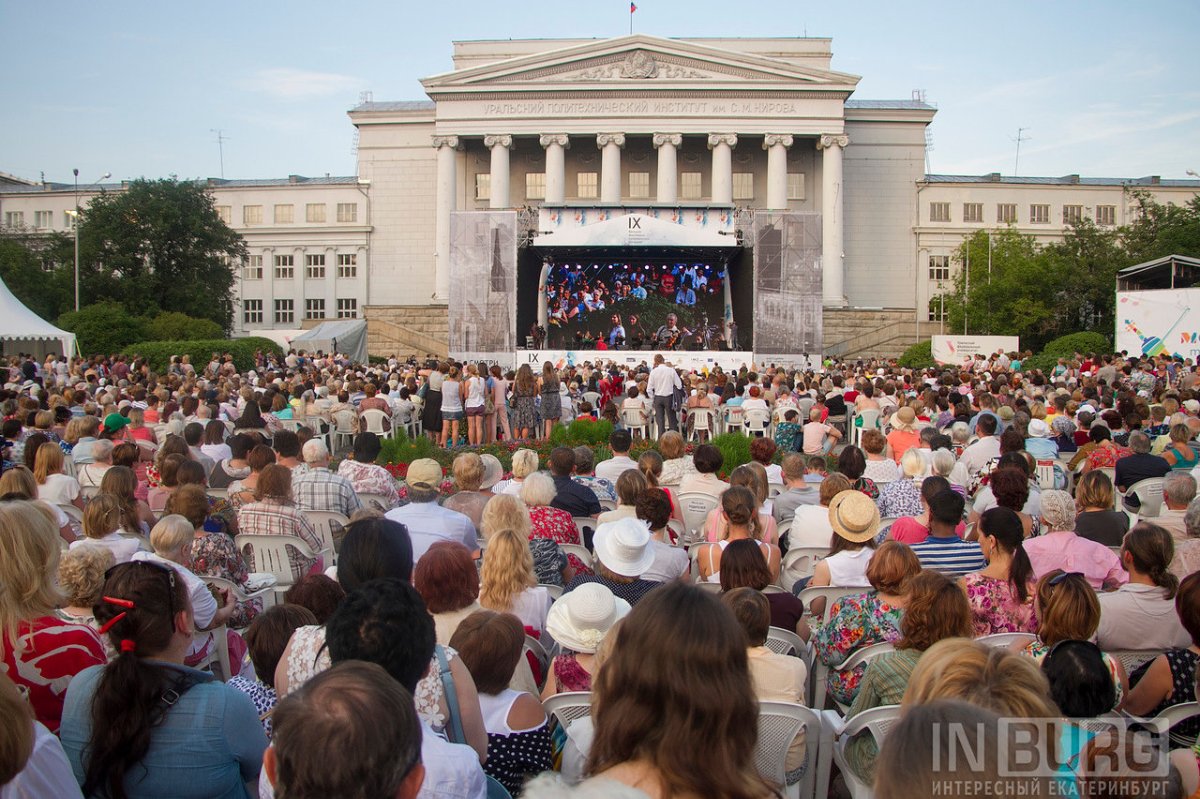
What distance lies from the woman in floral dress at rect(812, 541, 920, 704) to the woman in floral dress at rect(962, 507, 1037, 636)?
18.9 inches

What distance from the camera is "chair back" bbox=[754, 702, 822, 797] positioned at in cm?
364

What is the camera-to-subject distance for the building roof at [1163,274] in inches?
1162

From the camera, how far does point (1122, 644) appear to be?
15.4 ft

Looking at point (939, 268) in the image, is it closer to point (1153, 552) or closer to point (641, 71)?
point (641, 71)

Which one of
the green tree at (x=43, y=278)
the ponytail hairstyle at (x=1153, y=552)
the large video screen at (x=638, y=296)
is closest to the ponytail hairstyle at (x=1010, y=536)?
the ponytail hairstyle at (x=1153, y=552)

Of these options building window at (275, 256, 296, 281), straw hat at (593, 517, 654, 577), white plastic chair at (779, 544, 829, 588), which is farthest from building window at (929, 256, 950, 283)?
straw hat at (593, 517, 654, 577)

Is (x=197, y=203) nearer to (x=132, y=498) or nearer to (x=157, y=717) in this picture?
(x=132, y=498)

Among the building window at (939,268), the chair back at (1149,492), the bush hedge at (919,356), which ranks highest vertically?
the building window at (939,268)

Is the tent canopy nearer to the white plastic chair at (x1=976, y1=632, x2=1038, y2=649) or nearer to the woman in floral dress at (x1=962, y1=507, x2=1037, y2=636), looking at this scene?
the woman in floral dress at (x1=962, y1=507, x2=1037, y2=636)

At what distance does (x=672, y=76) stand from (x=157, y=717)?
1915 inches

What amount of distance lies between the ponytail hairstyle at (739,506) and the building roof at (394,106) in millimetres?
51810

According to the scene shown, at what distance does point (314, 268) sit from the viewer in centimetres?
5547

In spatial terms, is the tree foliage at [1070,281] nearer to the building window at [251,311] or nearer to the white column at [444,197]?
the white column at [444,197]

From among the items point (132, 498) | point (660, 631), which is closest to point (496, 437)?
point (132, 498)
